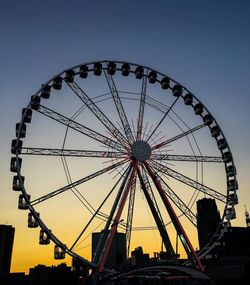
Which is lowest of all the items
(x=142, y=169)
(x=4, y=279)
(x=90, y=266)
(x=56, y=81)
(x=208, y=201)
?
(x=4, y=279)

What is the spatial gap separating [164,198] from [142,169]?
2480mm

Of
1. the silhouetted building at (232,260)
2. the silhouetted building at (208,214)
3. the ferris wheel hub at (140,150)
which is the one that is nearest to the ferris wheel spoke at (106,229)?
the ferris wheel hub at (140,150)

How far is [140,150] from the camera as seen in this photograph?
2281cm

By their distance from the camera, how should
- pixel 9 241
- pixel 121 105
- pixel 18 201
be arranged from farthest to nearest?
pixel 9 241, pixel 121 105, pixel 18 201

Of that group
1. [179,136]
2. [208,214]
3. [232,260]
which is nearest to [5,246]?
[232,260]

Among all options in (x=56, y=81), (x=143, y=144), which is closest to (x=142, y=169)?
(x=143, y=144)

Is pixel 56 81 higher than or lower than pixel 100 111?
higher

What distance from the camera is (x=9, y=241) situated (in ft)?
454

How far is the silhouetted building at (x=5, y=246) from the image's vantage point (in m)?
132

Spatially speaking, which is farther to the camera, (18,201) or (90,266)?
(18,201)

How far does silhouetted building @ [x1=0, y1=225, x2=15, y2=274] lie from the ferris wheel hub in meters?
127

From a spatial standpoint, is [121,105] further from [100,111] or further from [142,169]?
[142,169]

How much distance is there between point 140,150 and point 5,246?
13047cm

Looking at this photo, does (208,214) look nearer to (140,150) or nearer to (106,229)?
(140,150)
